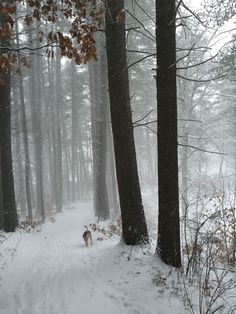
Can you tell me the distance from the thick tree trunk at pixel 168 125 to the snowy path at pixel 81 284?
2.26ft

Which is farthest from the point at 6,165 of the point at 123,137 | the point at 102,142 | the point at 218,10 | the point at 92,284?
the point at 218,10

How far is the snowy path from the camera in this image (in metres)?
5.04

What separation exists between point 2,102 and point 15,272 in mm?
6769

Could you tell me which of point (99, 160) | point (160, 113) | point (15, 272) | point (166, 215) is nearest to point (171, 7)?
point (160, 113)

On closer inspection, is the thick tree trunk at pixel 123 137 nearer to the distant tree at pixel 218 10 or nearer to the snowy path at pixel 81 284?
the snowy path at pixel 81 284

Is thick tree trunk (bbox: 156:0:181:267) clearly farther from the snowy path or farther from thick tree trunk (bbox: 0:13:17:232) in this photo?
thick tree trunk (bbox: 0:13:17:232)

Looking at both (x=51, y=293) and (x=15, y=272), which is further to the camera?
(x=15, y=272)

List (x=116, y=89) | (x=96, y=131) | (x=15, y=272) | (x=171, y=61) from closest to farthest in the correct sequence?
(x=171, y=61) → (x=15, y=272) → (x=116, y=89) → (x=96, y=131)

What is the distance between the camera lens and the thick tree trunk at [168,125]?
20.3 ft

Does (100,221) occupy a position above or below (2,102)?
below

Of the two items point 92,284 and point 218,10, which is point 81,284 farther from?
point 218,10

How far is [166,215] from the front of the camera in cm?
629

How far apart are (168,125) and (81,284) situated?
302cm

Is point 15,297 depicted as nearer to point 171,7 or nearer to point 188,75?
point 171,7
